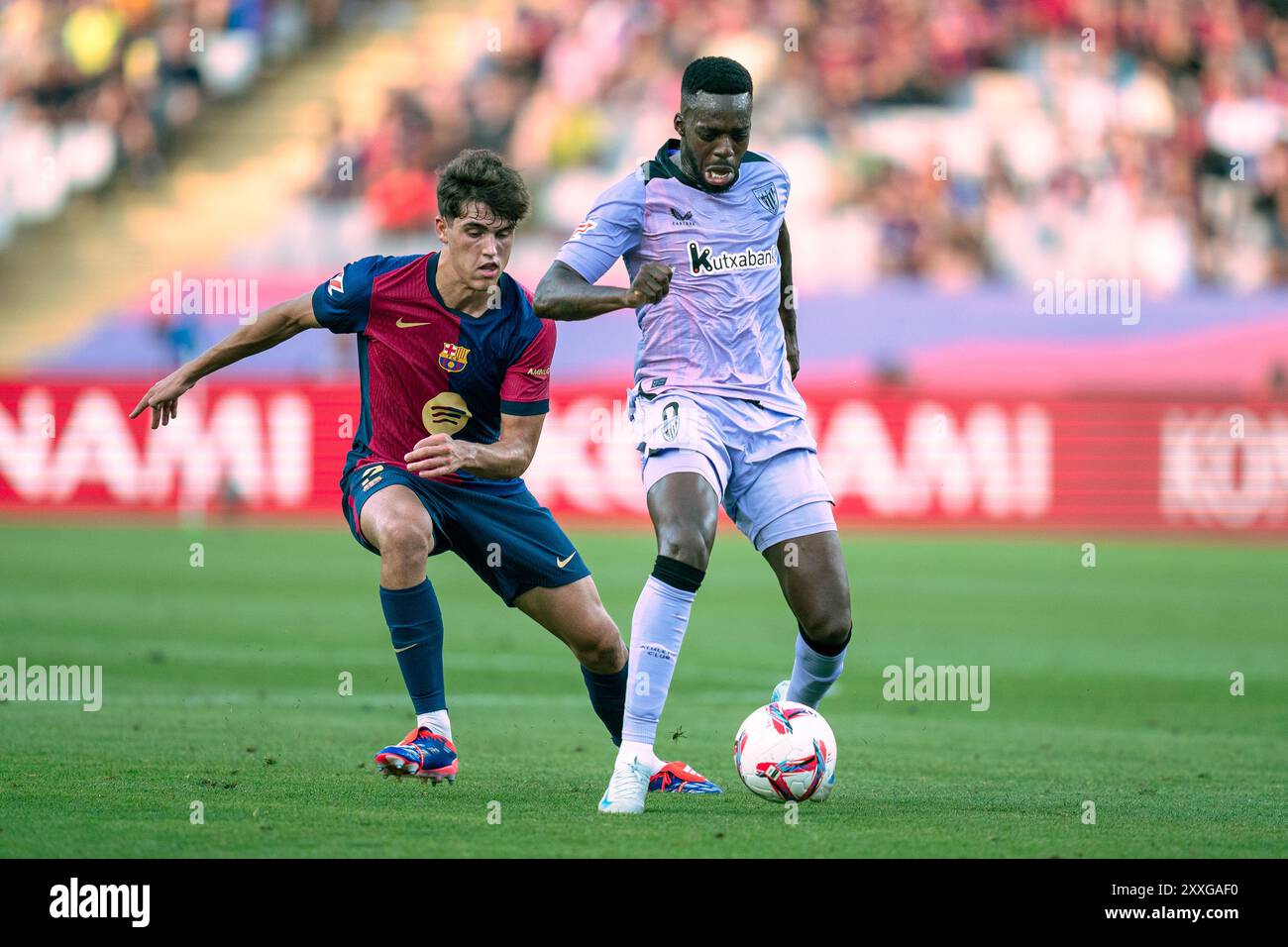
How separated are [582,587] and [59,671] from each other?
3.91 meters

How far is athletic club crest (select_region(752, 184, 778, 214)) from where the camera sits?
6473 millimetres

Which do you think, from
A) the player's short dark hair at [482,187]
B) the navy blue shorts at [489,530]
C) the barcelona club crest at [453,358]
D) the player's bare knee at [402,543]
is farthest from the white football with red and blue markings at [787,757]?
the player's short dark hair at [482,187]

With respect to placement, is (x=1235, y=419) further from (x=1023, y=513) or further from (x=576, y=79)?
(x=576, y=79)

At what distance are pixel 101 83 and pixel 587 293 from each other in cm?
2081

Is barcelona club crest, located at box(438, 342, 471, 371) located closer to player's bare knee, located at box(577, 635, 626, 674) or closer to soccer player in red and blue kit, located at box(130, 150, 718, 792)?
soccer player in red and blue kit, located at box(130, 150, 718, 792)

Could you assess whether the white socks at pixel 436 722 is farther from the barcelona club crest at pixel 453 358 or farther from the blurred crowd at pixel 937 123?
the blurred crowd at pixel 937 123

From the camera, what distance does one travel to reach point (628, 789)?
222 inches

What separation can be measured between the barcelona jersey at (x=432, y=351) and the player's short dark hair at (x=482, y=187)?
30 cm

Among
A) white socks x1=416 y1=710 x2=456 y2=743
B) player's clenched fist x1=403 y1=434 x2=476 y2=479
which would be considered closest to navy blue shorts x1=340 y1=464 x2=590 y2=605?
player's clenched fist x1=403 y1=434 x2=476 y2=479

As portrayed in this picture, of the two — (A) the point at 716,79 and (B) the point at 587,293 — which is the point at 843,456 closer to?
(A) the point at 716,79

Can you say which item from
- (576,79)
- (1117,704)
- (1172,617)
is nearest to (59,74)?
(576,79)

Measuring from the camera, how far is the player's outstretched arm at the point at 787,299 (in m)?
6.61

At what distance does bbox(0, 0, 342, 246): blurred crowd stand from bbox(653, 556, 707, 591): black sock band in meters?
20.5

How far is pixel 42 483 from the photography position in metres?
20.0
